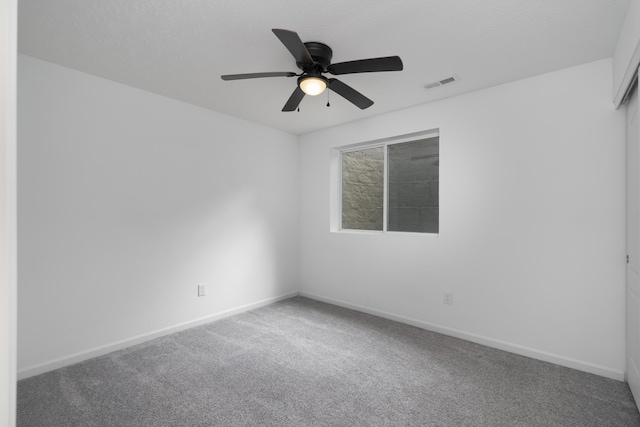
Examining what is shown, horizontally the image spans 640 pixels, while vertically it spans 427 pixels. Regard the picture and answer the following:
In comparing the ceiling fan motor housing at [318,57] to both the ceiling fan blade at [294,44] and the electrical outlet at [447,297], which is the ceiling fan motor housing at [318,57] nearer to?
the ceiling fan blade at [294,44]

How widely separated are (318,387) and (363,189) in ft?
8.29

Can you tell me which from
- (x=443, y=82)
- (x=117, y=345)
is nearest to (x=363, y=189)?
(x=443, y=82)

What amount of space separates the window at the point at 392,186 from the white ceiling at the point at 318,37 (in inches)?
33.4

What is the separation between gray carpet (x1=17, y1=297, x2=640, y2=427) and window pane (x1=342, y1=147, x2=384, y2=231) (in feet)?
4.96

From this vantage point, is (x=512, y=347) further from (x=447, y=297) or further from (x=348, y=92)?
(x=348, y=92)

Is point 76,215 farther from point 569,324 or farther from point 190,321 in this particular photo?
point 569,324

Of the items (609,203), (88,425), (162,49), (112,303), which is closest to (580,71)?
(609,203)

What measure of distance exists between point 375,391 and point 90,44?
3120 mm

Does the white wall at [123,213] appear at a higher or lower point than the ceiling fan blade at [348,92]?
lower

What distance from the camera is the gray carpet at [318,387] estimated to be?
1860 millimetres

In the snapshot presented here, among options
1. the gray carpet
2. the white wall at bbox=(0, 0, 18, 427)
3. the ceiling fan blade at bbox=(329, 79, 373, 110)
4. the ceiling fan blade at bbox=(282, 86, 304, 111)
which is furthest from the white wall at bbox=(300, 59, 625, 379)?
the white wall at bbox=(0, 0, 18, 427)

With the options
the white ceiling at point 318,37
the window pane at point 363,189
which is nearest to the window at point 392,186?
the window pane at point 363,189

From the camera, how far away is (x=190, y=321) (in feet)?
10.8

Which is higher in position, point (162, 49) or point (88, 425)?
point (162, 49)
